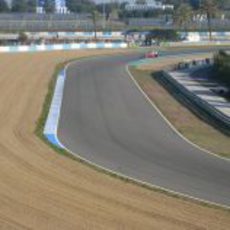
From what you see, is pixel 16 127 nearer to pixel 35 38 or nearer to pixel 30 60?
pixel 30 60

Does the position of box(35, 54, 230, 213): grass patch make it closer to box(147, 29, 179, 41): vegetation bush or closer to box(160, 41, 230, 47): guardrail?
box(160, 41, 230, 47): guardrail

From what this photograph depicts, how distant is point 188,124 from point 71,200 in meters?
15.6

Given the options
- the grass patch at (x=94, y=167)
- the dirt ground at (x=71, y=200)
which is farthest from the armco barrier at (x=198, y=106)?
the dirt ground at (x=71, y=200)

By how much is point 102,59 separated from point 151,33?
4177 centimetres

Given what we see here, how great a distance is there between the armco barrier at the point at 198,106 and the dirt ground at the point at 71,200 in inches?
393

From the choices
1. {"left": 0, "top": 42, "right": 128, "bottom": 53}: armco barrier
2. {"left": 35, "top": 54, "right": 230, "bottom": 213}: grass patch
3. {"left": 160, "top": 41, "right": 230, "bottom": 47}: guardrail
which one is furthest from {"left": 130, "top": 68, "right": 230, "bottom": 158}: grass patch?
{"left": 160, "top": 41, "right": 230, "bottom": 47}: guardrail

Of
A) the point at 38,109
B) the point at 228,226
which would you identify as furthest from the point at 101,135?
the point at 228,226

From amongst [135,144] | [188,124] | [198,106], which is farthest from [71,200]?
[198,106]

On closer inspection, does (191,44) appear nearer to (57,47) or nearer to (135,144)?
(57,47)

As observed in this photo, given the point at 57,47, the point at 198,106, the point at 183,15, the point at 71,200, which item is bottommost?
the point at 183,15

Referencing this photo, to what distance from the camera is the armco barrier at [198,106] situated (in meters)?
31.3

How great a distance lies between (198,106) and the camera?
121 ft

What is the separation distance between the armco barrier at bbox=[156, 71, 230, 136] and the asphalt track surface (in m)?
2.31

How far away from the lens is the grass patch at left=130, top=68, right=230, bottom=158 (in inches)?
1031
